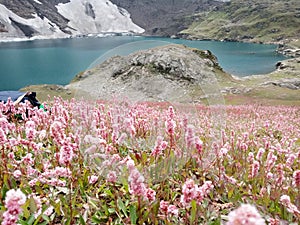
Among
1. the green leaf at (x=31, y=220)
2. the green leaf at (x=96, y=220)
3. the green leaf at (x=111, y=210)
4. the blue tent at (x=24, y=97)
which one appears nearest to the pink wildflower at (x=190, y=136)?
the green leaf at (x=111, y=210)

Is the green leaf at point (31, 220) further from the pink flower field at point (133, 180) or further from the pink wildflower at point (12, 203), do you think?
the pink wildflower at point (12, 203)

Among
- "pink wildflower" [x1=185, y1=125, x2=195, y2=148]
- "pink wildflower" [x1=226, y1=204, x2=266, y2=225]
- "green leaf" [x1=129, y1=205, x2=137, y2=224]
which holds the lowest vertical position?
"green leaf" [x1=129, y1=205, x2=137, y2=224]

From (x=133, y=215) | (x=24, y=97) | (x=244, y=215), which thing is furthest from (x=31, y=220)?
(x=24, y=97)

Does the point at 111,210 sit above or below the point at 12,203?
below

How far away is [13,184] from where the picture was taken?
3.20 meters

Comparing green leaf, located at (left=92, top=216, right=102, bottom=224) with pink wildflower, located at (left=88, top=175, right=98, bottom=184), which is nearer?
green leaf, located at (left=92, top=216, right=102, bottom=224)

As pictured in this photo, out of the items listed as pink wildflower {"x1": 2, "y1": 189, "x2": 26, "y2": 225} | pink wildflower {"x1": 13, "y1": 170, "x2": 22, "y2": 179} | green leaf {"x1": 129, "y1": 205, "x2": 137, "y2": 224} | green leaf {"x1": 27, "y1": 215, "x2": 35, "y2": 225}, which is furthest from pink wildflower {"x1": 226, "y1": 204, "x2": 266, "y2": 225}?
pink wildflower {"x1": 13, "y1": 170, "x2": 22, "y2": 179}

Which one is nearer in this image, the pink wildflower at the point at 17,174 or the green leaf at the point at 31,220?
the green leaf at the point at 31,220

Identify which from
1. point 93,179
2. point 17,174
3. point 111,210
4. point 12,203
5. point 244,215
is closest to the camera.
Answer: point 244,215

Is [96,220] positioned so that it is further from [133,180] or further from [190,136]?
[190,136]

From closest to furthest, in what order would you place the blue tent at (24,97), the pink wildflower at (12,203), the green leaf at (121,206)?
the pink wildflower at (12,203) → the green leaf at (121,206) → the blue tent at (24,97)

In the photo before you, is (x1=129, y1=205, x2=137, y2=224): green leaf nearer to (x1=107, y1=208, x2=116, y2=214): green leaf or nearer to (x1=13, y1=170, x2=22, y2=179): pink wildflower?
(x1=107, y1=208, x2=116, y2=214): green leaf

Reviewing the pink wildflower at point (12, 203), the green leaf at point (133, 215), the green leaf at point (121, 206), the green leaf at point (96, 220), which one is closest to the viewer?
the pink wildflower at point (12, 203)

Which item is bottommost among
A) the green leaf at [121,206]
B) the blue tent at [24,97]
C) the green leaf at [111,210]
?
the blue tent at [24,97]
